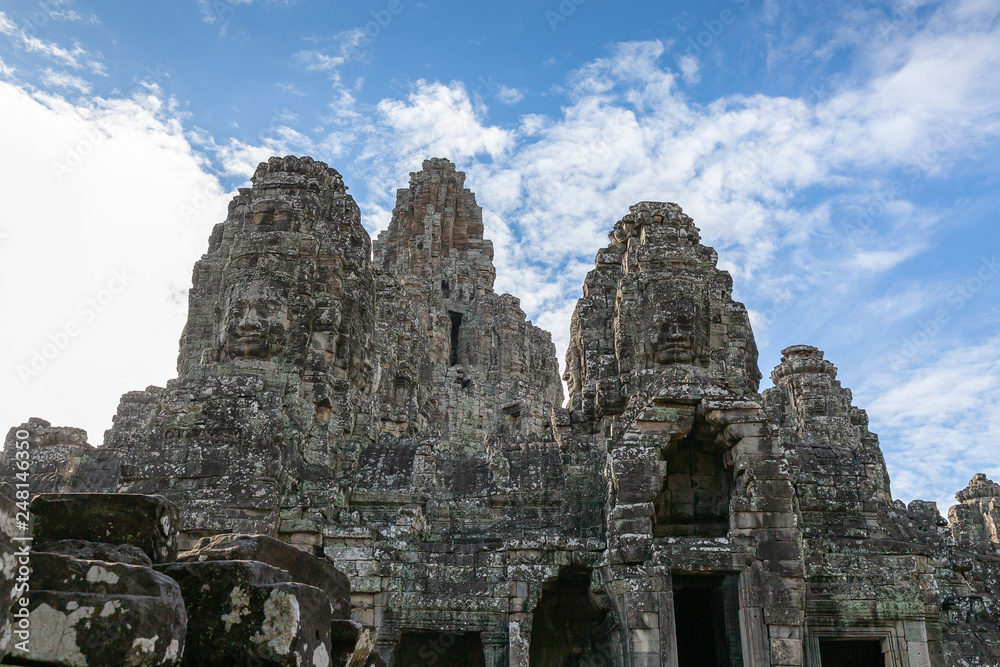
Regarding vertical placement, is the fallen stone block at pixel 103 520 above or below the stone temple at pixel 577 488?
below

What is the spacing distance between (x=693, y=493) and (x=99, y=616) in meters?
11.5

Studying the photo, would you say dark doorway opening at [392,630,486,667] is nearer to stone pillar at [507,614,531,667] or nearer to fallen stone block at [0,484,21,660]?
stone pillar at [507,614,531,667]

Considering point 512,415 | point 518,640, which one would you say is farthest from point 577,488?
point 512,415

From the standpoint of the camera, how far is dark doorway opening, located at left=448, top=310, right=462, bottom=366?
5275 centimetres

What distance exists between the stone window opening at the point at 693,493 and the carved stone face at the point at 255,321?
25.1 feet

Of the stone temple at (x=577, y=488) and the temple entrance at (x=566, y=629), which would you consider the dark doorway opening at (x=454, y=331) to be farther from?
the temple entrance at (x=566, y=629)

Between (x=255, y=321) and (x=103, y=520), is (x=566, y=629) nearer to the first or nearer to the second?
(x=255, y=321)

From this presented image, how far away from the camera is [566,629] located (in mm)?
13633


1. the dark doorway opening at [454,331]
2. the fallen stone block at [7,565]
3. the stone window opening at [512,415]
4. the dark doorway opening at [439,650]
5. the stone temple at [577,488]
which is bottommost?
the dark doorway opening at [439,650]

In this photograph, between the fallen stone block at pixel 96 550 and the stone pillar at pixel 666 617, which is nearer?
the fallen stone block at pixel 96 550

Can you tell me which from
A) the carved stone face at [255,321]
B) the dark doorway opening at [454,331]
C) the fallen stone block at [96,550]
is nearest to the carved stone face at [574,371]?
the carved stone face at [255,321]

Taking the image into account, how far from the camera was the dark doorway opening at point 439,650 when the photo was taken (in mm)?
13454

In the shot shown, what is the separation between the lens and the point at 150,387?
25.4 meters

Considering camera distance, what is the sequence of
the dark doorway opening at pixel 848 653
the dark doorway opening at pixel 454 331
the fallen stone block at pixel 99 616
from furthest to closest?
the dark doorway opening at pixel 454 331
the dark doorway opening at pixel 848 653
the fallen stone block at pixel 99 616
